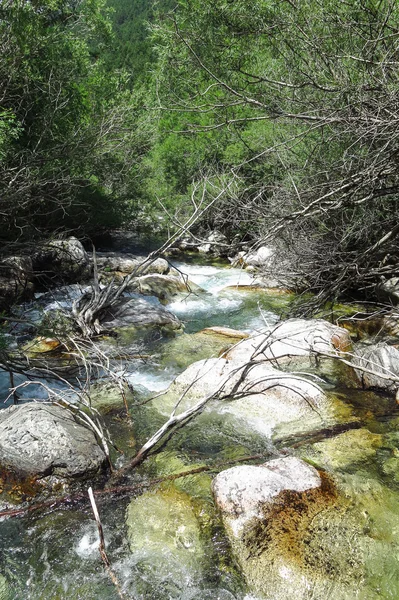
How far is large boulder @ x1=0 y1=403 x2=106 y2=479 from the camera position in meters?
3.75

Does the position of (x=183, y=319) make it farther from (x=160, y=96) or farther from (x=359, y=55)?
(x=359, y=55)

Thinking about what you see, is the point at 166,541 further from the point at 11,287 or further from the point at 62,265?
the point at 62,265

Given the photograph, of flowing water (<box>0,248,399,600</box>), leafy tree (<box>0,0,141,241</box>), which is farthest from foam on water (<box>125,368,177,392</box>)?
leafy tree (<box>0,0,141,241</box>)

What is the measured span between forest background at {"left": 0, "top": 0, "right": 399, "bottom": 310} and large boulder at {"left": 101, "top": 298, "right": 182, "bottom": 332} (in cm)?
167

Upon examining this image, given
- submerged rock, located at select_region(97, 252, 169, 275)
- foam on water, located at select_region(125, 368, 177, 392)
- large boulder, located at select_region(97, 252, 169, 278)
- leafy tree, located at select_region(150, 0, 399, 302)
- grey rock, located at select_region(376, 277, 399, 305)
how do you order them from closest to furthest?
1. leafy tree, located at select_region(150, 0, 399, 302)
2. foam on water, located at select_region(125, 368, 177, 392)
3. grey rock, located at select_region(376, 277, 399, 305)
4. large boulder, located at select_region(97, 252, 169, 278)
5. submerged rock, located at select_region(97, 252, 169, 275)

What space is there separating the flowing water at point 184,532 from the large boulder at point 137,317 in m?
3.32

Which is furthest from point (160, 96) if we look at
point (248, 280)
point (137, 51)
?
point (137, 51)

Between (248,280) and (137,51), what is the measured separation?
45.5 m

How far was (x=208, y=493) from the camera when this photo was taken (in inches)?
144

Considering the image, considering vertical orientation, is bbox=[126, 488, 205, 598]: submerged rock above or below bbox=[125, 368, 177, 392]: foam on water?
above

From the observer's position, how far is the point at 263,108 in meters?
5.50

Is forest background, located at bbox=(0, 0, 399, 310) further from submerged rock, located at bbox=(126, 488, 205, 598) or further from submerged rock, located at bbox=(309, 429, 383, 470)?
submerged rock, located at bbox=(126, 488, 205, 598)

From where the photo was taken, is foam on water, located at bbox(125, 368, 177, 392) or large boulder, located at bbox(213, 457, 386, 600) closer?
large boulder, located at bbox(213, 457, 386, 600)

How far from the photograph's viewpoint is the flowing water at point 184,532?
2947 mm
